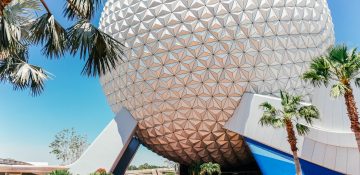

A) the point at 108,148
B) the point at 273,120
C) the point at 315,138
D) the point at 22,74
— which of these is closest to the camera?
the point at 22,74

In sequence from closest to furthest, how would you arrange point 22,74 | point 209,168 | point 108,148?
1. point 22,74
2. point 108,148
3. point 209,168

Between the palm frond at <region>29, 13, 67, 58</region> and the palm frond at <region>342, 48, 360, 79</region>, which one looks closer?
the palm frond at <region>29, 13, 67, 58</region>

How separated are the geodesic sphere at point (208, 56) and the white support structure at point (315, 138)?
1.10 metres

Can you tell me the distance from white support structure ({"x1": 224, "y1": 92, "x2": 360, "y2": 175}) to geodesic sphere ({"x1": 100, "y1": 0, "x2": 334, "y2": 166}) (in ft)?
3.61

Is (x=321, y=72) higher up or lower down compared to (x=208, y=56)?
lower down

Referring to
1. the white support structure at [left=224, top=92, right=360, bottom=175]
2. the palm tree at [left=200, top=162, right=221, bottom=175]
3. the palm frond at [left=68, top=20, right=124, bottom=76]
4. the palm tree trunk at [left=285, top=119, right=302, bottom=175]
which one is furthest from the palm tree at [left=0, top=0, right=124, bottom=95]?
the palm tree at [left=200, top=162, right=221, bottom=175]

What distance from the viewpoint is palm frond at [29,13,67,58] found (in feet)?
22.8

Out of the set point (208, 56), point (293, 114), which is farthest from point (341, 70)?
point (208, 56)

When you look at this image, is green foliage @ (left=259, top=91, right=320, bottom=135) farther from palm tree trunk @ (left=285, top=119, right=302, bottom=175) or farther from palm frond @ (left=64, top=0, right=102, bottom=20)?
palm frond @ (left=64, top=0, right=102, bottom=20)

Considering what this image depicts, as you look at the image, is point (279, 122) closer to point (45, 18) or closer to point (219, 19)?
point (219, 19)

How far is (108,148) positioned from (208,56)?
8723 millimetres

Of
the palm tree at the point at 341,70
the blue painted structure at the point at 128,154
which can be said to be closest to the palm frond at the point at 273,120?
the palm tree at the point at 341,70

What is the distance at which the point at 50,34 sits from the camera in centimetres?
703

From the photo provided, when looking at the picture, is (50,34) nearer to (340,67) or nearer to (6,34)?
(6,34)
